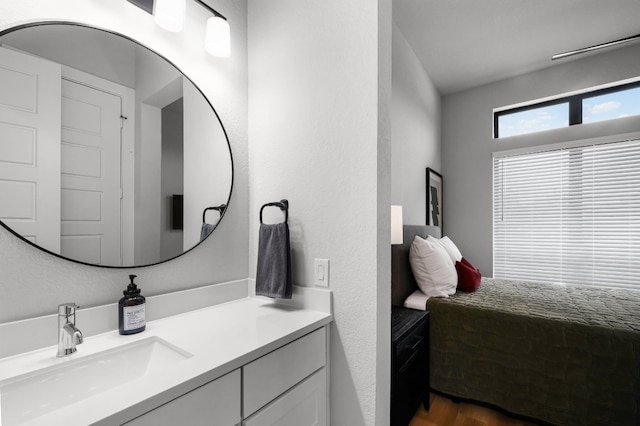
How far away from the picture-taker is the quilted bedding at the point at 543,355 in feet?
5.33

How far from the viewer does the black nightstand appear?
1526mm

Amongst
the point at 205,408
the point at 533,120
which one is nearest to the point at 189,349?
the point at 205,408

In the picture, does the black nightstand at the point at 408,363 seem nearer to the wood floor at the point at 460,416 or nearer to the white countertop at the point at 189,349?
the wood floor at the point at 460,416

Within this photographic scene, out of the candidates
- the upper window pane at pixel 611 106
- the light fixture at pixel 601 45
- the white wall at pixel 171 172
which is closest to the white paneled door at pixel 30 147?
the white wall at pixel 171 172

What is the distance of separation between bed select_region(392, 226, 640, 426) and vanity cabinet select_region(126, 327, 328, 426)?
118cm

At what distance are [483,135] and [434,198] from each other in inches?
44.8

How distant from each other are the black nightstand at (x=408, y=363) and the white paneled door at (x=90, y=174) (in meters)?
1.39

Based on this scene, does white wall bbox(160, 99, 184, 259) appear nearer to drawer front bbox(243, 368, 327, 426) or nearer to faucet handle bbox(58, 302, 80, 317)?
faucet handle bbox(58, 302, 80, 317)

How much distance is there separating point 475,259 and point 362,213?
3.42 meters

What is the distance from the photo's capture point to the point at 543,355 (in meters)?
1.79

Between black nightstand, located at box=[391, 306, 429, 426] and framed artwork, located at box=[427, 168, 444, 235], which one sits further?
framed artwork, located at box=[427, 168, 444, 235]

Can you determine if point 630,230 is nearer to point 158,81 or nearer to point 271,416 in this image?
point 271,416

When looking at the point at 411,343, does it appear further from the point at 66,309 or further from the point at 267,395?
the point at 66,309

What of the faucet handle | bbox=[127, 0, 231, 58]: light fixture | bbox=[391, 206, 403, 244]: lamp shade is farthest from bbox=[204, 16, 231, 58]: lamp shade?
bbox=[391, 206, 403, 244]: lamp shade
